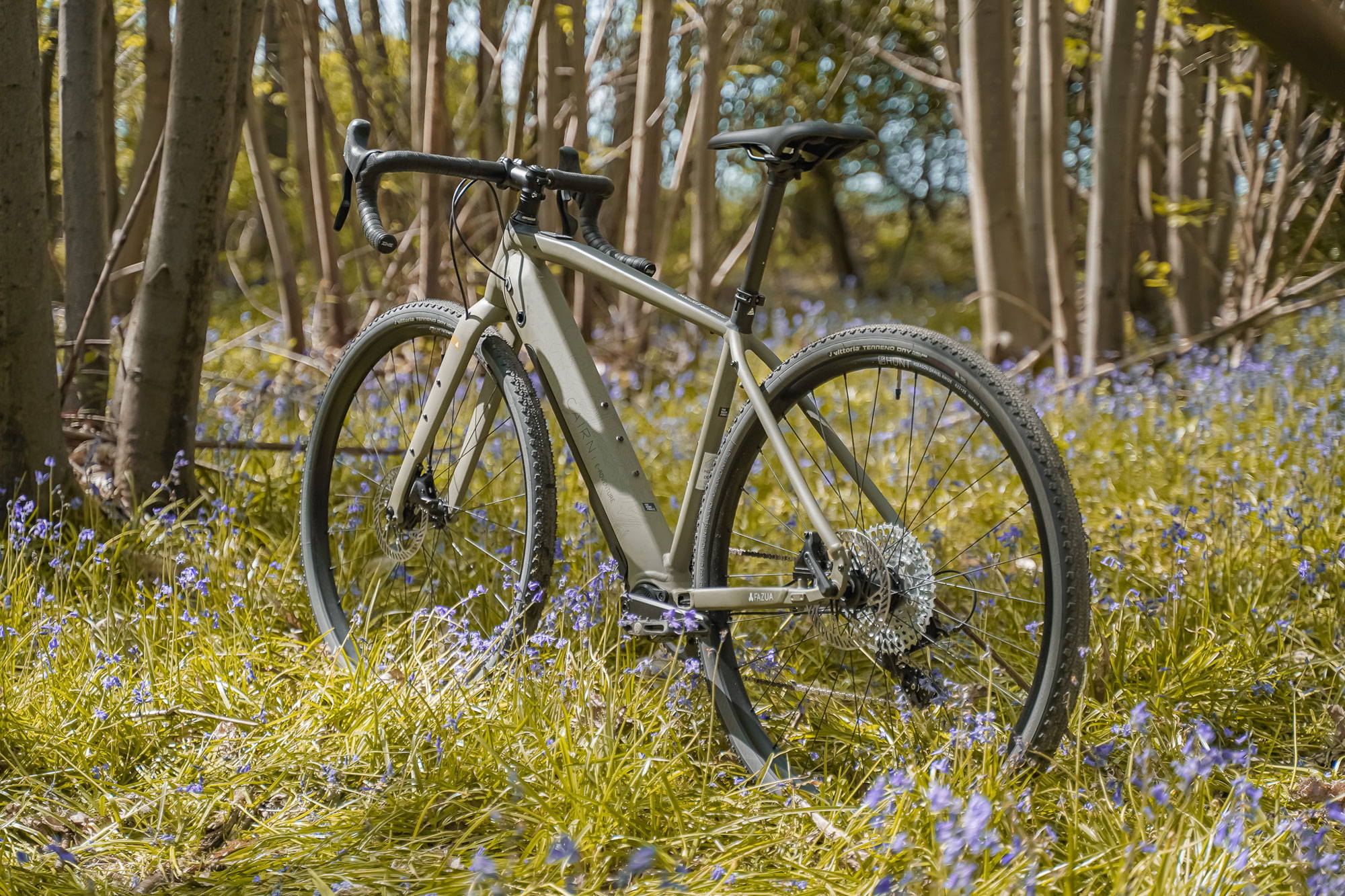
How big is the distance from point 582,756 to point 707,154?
15.1 ft

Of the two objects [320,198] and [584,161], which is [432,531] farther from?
[320,198]

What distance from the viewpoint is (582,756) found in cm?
191

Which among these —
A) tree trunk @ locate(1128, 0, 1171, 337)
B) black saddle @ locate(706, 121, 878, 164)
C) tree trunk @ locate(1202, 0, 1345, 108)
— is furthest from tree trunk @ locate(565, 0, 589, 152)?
tree trunk @ locate(1202, 0, 1345, 108)

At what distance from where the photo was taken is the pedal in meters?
2.18

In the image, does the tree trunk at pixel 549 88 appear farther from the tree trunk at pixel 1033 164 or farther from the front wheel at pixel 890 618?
the front wheel at pixel 890 618

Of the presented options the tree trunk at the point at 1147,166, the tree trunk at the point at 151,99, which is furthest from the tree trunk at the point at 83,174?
the tree trunk at the point at 1147,166

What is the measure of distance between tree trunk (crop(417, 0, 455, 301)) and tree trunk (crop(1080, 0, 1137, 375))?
10.4ft

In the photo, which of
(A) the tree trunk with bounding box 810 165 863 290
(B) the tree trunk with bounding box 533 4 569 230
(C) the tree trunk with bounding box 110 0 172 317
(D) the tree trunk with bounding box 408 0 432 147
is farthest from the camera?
(A) the tree trunk with bounding box 810 165 863 290

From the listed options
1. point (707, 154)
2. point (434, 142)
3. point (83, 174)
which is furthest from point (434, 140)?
point (83, 174)

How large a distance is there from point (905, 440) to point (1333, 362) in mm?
1988

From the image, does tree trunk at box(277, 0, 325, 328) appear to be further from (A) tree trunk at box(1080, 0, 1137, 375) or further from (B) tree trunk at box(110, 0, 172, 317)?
(A) tree trunk at box(1080, 0, 1137, 375)

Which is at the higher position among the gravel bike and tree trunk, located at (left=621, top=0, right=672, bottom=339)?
tree trunk, located at (left=621, top=0, right=672, bottom=339)

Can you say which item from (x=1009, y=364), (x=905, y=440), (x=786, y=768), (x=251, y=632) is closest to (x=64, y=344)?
(x=251, y=632)

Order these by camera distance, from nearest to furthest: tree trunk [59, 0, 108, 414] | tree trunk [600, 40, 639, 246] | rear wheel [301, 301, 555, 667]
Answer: rear wheel [301, 301, 555, 667]
tree trunk [59, 0, 108, 414]
tree trunk [600, 40, 639, 246]
